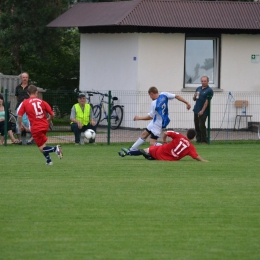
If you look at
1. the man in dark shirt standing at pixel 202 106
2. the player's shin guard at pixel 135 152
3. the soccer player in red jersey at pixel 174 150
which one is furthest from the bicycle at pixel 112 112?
the soccer player in red jersey at pixel 174 150

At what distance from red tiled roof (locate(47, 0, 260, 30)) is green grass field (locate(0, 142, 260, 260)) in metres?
8.95

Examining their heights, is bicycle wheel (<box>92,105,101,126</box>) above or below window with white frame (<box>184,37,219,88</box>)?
below

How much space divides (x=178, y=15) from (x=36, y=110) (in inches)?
437

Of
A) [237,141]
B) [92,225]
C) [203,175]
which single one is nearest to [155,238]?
[92,225]

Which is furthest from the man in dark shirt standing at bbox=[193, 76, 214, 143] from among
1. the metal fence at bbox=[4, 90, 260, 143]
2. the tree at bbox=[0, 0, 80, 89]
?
the tree at bbox=[0, 0, 80, 89]

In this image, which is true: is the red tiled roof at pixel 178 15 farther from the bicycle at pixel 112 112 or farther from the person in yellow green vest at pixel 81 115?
the person in yellow green vest at pixel 81 115

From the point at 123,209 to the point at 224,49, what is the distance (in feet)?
54.1

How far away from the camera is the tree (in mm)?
29125

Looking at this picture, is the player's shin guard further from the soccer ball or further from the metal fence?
the metal fence

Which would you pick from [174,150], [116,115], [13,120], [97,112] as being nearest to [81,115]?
[13,120]

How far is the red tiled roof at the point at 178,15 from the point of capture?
2498cm

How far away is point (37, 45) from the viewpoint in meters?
29.5

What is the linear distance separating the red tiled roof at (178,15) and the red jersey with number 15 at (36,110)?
947cm

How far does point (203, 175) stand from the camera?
14375 millimetres
